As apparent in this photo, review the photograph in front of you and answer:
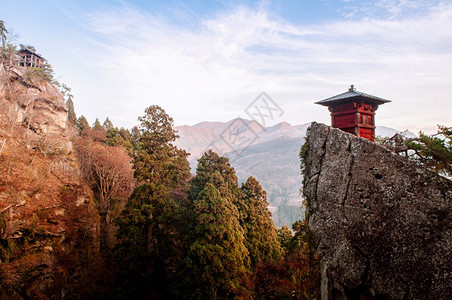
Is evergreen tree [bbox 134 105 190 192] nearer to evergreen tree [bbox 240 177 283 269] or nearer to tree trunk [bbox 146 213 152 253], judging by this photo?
tree trunk [bbox 146 213 152 253]

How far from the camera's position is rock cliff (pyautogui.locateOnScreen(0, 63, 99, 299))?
10484mm

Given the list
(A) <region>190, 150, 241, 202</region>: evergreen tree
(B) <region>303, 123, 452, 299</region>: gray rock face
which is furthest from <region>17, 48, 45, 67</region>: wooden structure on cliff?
(B) <region>303, 123, 452, 299</region>: gray rock face

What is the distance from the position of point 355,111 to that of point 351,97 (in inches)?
22.4

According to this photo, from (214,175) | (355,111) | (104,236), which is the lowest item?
(104,236)

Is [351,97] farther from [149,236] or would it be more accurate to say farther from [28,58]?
[28,58]

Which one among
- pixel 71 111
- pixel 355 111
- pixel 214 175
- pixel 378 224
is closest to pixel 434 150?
pixel 378 224

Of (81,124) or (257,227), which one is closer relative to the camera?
(257,227)

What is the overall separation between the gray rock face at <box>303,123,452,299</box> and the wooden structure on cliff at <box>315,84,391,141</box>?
1992 mm

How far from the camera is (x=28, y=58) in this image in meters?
24.0

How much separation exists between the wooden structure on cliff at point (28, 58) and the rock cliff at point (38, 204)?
573 centimetres

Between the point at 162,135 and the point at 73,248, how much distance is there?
8697 mm

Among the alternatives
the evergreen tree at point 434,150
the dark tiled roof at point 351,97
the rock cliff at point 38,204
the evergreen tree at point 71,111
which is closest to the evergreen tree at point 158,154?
the rock cliff at point 38,204

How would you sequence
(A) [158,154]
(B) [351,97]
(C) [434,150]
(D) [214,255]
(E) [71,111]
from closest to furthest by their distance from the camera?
1. (C) [434,150]
2. (B) [351,97]
3. (D) [214,255]
4. (A) [158,154]
5. (E) [71,111]

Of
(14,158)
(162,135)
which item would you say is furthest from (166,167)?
(14,158)
